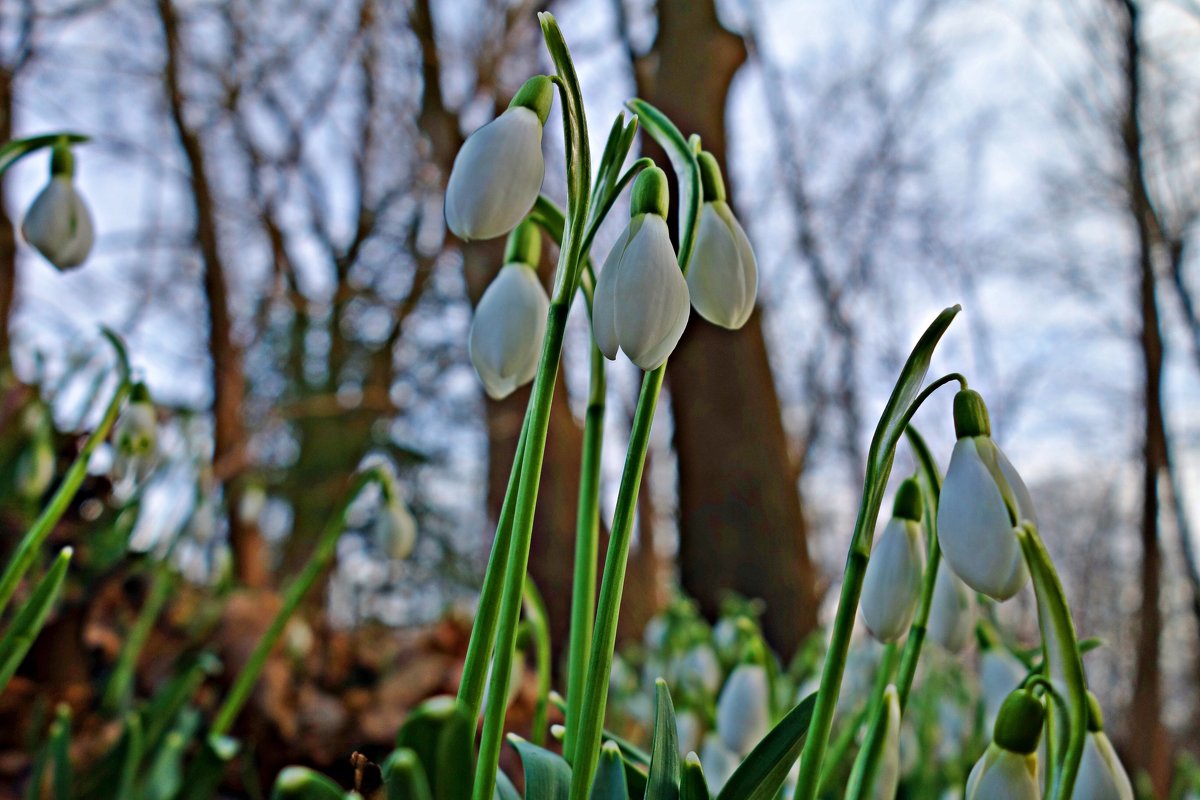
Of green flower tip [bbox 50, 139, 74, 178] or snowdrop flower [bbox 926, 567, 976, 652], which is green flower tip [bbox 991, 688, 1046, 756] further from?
green flower tip [bbox 50, 139, 74, 178]

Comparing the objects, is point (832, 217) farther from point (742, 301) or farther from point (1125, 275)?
point (742, 301)

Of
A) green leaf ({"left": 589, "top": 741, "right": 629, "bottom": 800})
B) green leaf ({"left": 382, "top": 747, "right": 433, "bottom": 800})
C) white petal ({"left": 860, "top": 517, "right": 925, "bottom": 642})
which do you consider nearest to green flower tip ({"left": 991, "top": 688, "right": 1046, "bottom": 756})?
white petal ({"left": 860, "top": 517, "right": 925, "bottom": 642})

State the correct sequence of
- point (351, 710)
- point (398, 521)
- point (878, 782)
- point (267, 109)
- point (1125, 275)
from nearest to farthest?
point (878, 782) → point (398, 521) → point (351, 710) → point (267, 109) → point (1125, 275)

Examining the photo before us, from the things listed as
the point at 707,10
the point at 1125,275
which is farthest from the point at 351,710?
the point at 1125,275

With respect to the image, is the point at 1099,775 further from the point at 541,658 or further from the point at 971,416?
the point at 541,658

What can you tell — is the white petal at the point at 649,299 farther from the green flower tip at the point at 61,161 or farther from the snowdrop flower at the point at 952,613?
the green flower tip at the point at 61,161
